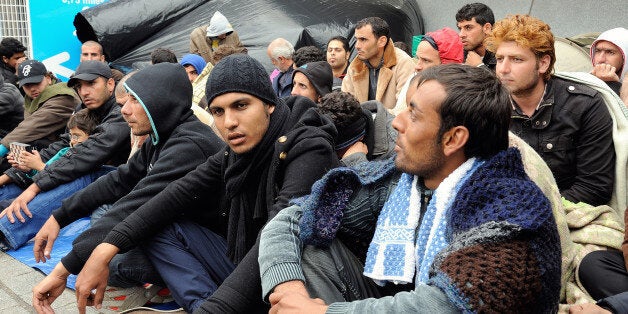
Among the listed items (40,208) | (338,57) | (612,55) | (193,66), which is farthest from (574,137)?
(193,66)

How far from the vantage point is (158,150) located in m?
3.56

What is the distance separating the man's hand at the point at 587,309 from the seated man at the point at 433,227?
0.63 metres

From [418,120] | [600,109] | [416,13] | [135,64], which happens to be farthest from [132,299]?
[416,13]

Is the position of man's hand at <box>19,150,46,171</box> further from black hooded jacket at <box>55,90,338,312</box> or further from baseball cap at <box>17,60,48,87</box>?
black hooded jacket at <box>55,90,338,312</box>

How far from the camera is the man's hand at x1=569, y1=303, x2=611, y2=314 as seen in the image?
218cm

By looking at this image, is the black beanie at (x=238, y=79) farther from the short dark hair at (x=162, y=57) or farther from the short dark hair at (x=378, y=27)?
the short dark hair at (x=162, y=57)

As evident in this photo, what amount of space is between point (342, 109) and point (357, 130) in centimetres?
16

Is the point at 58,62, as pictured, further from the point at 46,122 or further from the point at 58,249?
the point at 58,249

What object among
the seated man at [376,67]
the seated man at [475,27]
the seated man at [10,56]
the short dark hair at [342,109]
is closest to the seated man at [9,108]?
the seated man at [10,56]

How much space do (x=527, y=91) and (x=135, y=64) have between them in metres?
6.61

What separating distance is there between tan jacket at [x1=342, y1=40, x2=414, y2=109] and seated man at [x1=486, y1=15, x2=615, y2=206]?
2151mm

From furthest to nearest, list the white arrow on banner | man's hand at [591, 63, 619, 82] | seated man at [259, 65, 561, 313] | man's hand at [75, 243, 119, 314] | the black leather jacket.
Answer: the white arrow on banner, man's hand at [591, 63, 619, 82], the black leather jacket, man's hand at [75, 243, 119, 314], seated man at [259, 65, 561, 313]

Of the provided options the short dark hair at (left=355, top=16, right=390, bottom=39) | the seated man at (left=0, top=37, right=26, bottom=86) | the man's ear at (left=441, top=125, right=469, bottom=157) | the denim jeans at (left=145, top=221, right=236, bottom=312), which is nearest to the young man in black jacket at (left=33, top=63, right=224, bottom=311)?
the denim jeans at (left=145, top=221, right=236, bottom=312)

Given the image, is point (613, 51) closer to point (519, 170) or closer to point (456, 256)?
point (519, 170)
